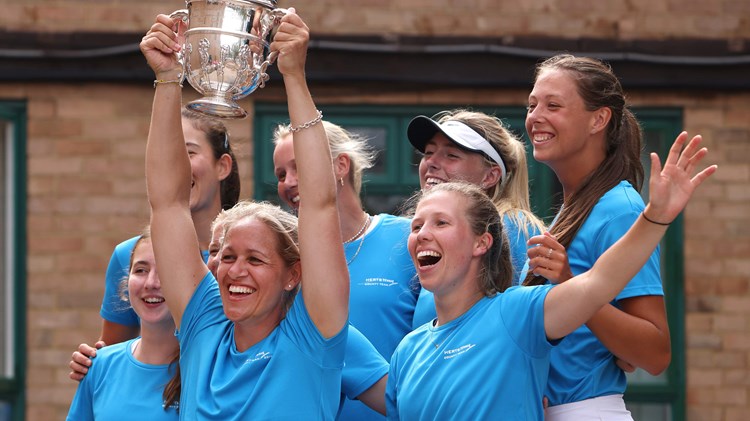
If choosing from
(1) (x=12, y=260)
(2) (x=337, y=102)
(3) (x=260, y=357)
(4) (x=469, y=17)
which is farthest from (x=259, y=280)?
(4) (x=469, y=17)

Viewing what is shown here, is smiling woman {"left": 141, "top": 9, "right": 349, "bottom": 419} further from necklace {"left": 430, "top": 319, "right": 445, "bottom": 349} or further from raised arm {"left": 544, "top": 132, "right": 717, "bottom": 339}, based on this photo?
raised arm {"left": 544, "top": 132, "right": 717, "bottom": 339}

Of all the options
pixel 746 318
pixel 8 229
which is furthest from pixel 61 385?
pixel 746 318

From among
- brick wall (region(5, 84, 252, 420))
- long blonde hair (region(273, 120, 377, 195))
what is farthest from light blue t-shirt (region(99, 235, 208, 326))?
brick wall (region(5, 84, 252, 420))

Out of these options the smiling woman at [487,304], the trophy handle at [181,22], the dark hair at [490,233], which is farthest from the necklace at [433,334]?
the trophy handle at [181,22]

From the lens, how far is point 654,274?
3.54 m

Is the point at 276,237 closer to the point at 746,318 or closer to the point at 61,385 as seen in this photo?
the point at 61,385

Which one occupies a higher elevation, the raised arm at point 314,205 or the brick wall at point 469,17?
the brick wall at point 469,17

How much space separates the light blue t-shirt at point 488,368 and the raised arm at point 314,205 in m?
0.28

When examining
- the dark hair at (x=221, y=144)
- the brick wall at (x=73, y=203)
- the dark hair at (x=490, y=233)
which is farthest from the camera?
the brick wall at (x=73, y=203)

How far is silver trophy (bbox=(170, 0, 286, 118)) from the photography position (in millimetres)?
3436

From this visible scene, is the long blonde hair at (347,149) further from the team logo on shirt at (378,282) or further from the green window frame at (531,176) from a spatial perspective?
the green window frame at (531,176)

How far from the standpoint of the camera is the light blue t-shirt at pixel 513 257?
3934mm

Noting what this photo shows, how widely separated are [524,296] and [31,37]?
493 cm

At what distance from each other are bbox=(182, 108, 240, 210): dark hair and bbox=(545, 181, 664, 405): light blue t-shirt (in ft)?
4.76
